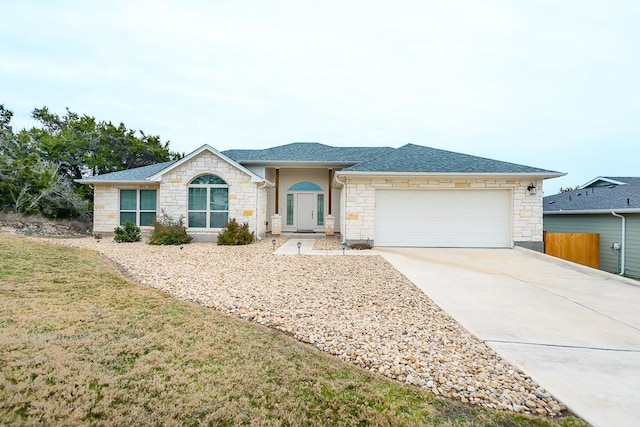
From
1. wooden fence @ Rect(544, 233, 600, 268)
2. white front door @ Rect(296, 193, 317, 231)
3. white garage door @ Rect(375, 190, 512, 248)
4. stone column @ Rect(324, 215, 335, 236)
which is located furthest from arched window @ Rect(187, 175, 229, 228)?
wooden fence @ Rect(544, 233, 600, 268)

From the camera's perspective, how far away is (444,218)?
12.0m

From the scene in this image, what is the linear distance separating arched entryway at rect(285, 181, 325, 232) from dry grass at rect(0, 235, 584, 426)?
508 inches

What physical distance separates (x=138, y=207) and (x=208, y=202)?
3742 mm

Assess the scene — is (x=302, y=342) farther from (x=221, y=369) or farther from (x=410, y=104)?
(x=410, y=104)

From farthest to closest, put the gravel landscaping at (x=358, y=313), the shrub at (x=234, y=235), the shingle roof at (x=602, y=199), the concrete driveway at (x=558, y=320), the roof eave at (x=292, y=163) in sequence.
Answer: the roof eave at (x=292, y=163), the shrub at (x=234, y=235), the shingle roof at (x=602, y=199), the gravel landscaping at (x=358, y=313), the concrete driveway at (x=558, y=320)

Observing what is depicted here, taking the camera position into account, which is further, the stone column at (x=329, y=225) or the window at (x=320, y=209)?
the window at (x=320, y=209)

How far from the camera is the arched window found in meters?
13.8

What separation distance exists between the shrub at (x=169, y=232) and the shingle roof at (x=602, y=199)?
17.2 m

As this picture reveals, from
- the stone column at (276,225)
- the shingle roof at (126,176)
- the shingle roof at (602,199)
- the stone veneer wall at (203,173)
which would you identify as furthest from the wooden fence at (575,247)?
the shingle roof at (126,176)

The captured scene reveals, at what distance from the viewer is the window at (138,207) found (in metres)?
14.6

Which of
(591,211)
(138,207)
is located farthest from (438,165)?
(138,207)

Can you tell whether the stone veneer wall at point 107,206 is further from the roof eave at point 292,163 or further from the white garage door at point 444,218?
the white garage door at point 444,218

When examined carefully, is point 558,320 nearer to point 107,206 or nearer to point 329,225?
point 329,225

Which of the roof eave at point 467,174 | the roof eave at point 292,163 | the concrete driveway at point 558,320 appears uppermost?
the roof eave at point 292,163
